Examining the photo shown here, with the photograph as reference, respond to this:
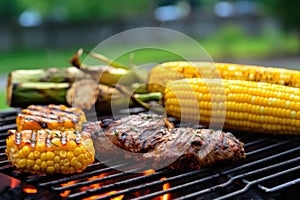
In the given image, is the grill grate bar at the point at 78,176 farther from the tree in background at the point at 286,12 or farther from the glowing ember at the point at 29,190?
the tree in background at the point at 286,12

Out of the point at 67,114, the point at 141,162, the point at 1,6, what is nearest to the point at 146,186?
the point at 141,162

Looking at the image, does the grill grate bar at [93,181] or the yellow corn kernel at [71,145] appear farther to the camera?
the yellow corn kernel at [71,145]

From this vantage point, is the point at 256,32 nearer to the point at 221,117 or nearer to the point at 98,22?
the point at 98,22

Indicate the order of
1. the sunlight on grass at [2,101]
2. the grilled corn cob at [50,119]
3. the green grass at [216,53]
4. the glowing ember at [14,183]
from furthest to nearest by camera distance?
the green grass at [216,53] → the sunlight on grass at [2,101] → the grilled corn cob at [50,119] → the glowing ember at [14,183]

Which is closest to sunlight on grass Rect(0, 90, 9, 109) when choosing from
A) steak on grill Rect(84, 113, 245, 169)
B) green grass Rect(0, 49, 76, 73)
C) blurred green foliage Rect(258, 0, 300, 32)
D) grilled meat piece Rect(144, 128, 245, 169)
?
green grass Rect(0, 49, 76, 73)

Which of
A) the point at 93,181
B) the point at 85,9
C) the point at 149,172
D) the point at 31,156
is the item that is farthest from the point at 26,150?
the point at 85,9

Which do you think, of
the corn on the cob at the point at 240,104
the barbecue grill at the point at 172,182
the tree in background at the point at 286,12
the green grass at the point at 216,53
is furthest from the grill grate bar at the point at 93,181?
the tree in background at the point at 286,12
